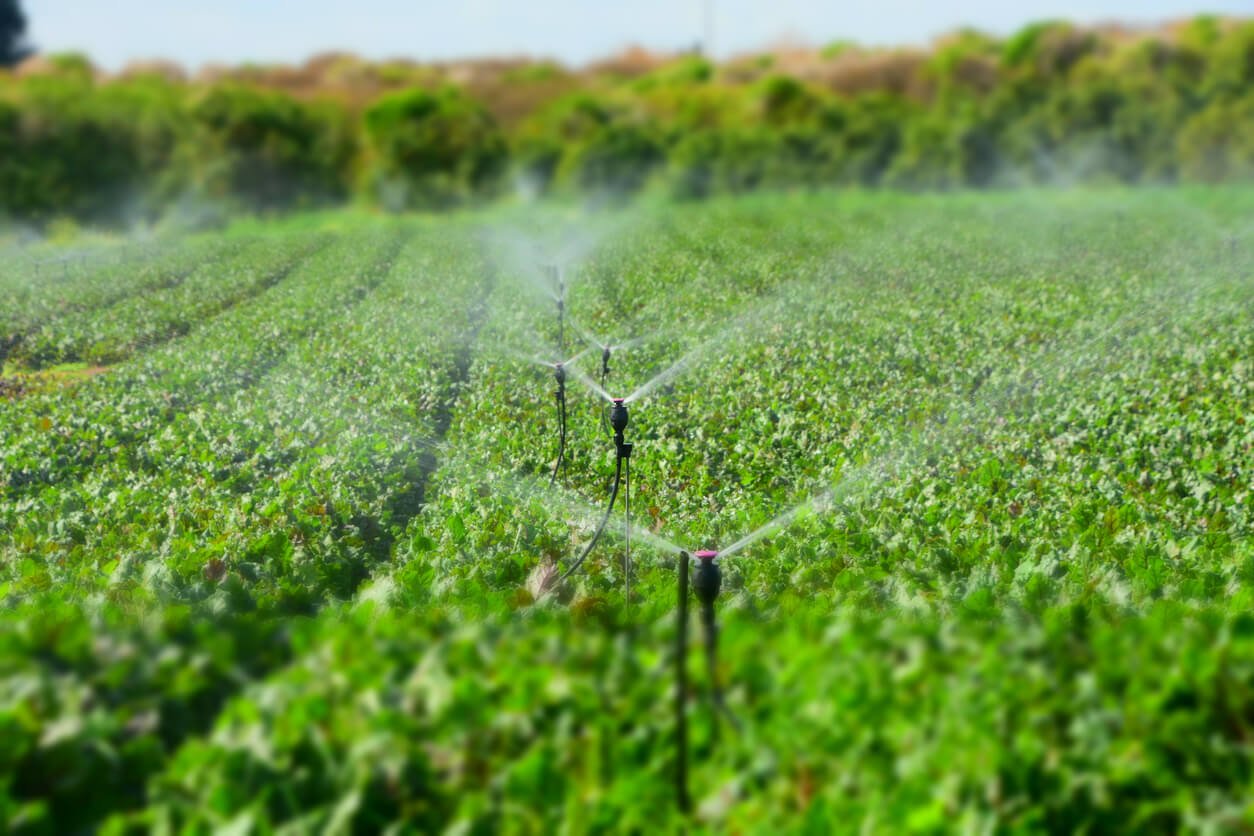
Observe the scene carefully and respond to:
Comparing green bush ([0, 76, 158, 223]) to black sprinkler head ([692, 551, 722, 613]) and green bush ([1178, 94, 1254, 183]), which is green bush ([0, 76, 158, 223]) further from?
green bush ([1178, 94, 1254, 183])

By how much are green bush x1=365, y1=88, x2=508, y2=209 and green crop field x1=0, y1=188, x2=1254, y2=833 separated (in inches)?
26.4

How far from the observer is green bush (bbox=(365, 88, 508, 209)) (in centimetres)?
1082

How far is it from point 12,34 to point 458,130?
14.0ft

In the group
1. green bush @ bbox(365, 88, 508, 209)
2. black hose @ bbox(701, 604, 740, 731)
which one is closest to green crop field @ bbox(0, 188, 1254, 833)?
black hose @ bbox(701, 604, 740, 731)

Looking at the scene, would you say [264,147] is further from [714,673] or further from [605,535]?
[714,673]

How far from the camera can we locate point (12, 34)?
398 inches

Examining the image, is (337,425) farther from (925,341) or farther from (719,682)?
(925,341)

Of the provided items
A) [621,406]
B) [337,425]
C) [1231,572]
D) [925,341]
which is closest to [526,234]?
[925,341]

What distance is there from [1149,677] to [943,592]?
9.09 feet

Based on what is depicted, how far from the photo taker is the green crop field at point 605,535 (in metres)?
2.80

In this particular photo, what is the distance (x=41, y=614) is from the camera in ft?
14.1

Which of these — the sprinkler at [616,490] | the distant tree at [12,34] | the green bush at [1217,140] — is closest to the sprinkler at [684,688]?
the sprinkler at [616,490]

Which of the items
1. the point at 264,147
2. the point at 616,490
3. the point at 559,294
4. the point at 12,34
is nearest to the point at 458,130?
the point at 264,147

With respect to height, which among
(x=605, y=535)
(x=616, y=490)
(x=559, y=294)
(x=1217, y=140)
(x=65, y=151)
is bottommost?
(x=1217, y=140)
